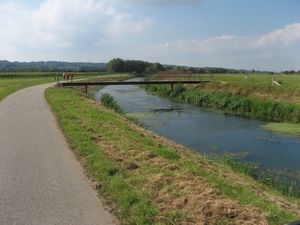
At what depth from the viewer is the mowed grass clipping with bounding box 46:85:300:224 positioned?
448 centimetres

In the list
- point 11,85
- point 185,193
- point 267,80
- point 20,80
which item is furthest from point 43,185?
point 20,80

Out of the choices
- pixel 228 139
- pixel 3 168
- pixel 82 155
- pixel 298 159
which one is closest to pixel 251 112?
pixel 228 139

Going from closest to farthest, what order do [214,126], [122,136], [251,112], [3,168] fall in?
1. [3,168]
2. [122,136]
3. [214,126]
4. [251,112]

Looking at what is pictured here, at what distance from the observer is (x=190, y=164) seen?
7.45m

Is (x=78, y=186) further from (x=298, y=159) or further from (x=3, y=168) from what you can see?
(x=298, y=159)

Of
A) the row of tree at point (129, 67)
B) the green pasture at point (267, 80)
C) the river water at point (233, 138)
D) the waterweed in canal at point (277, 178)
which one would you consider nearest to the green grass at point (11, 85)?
the river water at point (233, 138)

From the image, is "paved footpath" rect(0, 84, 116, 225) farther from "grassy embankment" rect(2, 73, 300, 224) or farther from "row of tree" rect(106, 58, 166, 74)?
"row of tree" rect(106, 58, 166, 74)

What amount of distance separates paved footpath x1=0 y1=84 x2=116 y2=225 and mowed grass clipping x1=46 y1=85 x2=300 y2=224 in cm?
30

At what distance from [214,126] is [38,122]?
10.8 m

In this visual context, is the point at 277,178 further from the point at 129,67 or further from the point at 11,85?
the point at 129,67

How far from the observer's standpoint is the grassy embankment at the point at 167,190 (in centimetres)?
448

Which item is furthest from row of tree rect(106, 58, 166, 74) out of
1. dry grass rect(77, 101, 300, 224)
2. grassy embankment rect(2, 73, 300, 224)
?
dry grass rect(77, 101, 300, 224)

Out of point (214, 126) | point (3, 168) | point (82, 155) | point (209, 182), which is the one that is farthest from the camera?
point (214, 126)

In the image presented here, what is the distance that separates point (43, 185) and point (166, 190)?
2308mm
